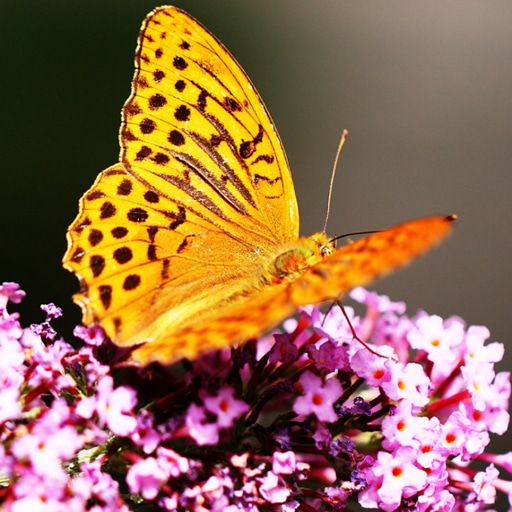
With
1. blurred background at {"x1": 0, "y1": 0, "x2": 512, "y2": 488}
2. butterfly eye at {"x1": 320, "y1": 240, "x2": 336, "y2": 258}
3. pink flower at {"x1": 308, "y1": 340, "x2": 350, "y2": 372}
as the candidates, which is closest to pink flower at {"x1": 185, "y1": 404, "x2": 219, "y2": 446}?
pink flower at {"x1": 308, "y1": 340, "x2": 350, "y2": 372}

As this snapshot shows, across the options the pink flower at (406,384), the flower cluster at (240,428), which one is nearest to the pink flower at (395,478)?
the flower cluster at (240,428)

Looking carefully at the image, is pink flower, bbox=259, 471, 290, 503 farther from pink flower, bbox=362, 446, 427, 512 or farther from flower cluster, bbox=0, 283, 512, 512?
pink flower, bbox=362, 446, 427, 512

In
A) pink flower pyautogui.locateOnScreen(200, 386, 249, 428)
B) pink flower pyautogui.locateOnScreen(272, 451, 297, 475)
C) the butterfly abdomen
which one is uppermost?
the butterfly abdomen

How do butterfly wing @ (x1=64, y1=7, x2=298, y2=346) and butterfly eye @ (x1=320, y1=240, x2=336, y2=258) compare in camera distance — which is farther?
butterfly eye @ (x1=320, y1=240, x2=336, y2=258)

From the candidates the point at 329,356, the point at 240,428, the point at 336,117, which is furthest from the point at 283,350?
the point at 336,117

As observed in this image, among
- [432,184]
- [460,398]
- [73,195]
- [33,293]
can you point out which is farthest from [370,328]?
[432,184]

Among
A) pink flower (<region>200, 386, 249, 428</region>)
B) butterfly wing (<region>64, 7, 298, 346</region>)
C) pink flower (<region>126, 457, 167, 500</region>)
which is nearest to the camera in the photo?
pink flower (<region>126, 457, 167, 500</region>)

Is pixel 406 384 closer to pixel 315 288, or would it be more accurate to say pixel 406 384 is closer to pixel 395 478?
pixel 395 478
